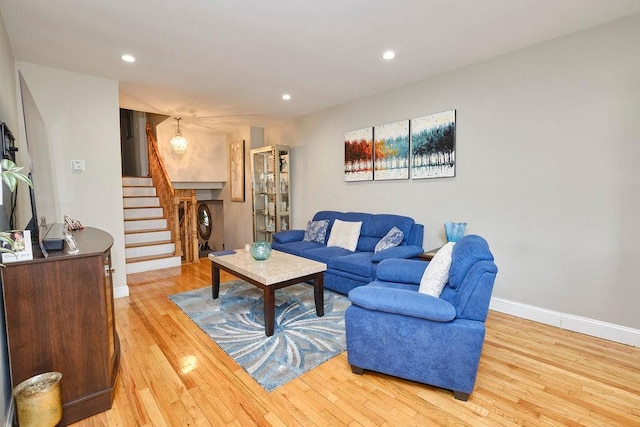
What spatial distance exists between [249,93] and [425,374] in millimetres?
3733

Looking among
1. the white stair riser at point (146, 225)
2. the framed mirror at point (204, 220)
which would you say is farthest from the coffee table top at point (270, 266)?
the framed mirror at point (204, 220)

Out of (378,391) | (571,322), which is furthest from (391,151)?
(378,391)

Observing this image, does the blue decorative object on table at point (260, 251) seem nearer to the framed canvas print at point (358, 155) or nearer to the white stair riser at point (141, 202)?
the framed canvas print at point (358, 155)

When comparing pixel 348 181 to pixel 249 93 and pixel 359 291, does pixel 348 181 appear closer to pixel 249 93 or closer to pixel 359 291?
pixel 249 93

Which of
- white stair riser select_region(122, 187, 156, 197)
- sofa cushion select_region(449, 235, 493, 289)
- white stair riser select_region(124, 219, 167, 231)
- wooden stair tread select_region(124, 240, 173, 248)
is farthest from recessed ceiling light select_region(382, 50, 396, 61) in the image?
white stair riser select_region(122, 187, 156, 197)

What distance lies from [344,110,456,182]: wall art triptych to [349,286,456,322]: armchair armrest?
2.03 m

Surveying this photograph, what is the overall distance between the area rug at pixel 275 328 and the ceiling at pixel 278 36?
8.30ft

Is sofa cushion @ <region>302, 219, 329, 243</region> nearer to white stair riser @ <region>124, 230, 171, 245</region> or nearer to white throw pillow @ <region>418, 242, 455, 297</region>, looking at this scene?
white throw pillow @ <region>418, 242, 455, 297</region>

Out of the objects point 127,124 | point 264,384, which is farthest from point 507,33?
point 127,124

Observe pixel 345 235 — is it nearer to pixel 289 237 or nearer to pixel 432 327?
pixel 289 237

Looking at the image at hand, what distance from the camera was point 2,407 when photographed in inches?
59.0

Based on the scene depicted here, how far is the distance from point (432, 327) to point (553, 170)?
2039 mm

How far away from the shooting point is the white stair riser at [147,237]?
5027 mm

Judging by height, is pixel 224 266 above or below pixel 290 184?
below
